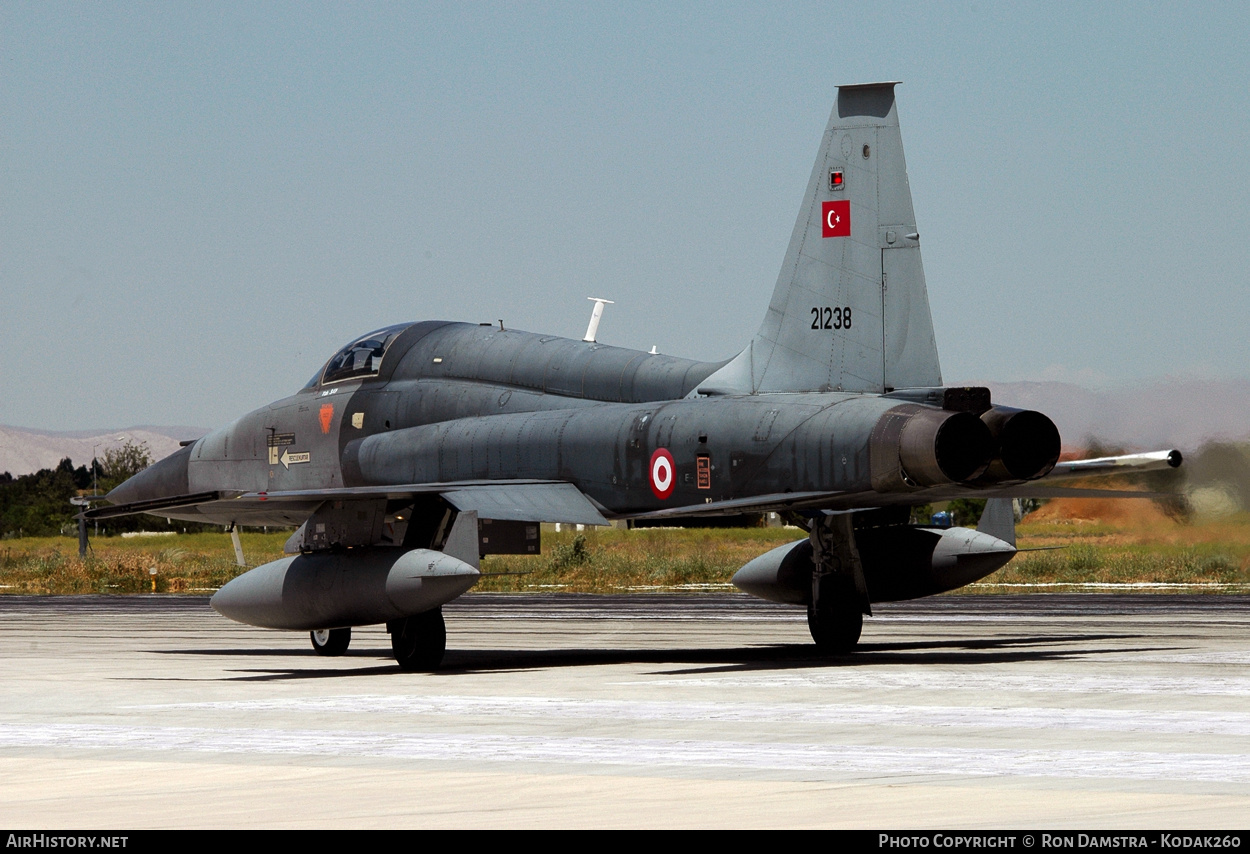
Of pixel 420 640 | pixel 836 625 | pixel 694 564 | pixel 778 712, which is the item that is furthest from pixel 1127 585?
pixel 778 712

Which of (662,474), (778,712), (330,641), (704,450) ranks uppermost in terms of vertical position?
(704,450)

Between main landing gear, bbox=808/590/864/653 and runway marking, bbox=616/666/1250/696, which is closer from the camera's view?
runway marking, bbox=616/666/1250/696

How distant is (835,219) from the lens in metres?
18.0

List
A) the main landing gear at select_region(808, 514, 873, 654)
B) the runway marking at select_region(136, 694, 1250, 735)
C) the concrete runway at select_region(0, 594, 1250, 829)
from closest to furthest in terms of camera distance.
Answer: the concrete runway at select_region(0, 594, 1250, 829)
the runway marking at select_region(136, 694, 1250, 735)
the main landing gear at select_region(808, 514, 873, 654)

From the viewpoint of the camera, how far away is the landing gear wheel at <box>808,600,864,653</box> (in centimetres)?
1931

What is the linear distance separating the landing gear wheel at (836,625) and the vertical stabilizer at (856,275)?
9.05 ft

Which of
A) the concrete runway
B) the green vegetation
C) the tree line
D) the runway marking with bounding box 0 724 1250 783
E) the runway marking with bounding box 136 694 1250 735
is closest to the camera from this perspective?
the concrete runway

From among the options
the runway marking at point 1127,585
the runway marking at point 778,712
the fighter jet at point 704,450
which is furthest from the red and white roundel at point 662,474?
the runway marking at point 1127,585

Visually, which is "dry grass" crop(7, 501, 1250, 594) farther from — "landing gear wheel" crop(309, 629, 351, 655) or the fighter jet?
"landing gear wheel" crop(309, 629, 351, 655)

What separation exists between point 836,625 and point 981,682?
13.5 feet

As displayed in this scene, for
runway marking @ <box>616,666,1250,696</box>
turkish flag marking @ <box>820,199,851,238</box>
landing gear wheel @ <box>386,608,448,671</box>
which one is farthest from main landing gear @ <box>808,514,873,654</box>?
landing gear wheel @ <box>386,608,448,671</box>

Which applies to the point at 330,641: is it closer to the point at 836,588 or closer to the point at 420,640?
the point at 420,640

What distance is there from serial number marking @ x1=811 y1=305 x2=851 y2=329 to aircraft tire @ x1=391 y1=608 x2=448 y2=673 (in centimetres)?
533

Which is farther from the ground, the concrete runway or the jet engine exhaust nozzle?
Answer: the jet engine exhaust nozzle
